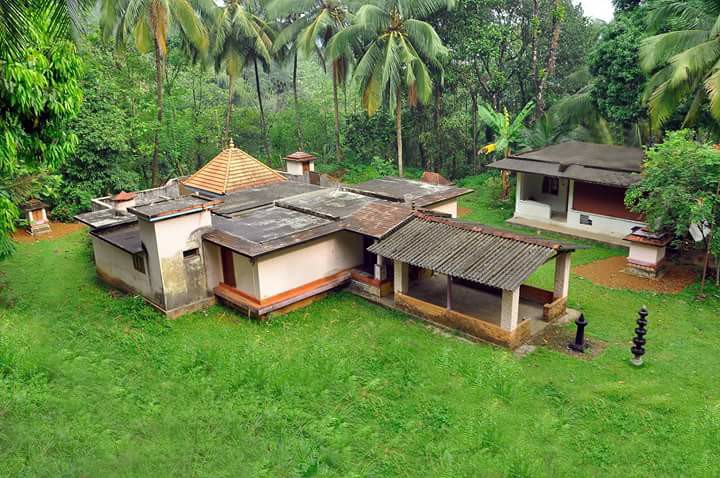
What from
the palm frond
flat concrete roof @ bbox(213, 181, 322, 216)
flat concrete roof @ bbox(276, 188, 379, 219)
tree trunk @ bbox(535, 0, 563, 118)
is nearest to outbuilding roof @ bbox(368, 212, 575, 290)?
flat concrete roof @ bbox(276, 188, 379, 219)

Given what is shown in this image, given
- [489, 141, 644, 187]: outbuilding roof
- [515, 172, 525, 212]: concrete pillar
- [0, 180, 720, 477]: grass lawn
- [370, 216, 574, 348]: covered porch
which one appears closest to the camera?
[0, 180, 720, 477]: grass lawn

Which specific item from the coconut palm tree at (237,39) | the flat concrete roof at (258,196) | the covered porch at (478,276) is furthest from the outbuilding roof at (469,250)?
the coconut palm tree at (237,39)

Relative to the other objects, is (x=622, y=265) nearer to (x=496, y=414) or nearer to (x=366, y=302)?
(x=366, y=302)

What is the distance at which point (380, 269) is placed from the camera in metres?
17.5

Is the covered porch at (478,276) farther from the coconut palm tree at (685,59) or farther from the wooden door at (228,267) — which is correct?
the coconut palm tree at (685,59)

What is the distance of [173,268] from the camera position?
16.4 metres

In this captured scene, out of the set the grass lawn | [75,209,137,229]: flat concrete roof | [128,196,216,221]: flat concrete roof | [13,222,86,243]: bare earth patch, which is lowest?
the grass lawn

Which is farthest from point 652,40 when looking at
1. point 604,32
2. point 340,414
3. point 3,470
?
point 3,470

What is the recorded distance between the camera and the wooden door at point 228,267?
56.3ft

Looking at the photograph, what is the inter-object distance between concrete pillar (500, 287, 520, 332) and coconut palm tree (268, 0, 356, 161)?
20.0 metres

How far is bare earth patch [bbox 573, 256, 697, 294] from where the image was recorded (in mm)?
18312

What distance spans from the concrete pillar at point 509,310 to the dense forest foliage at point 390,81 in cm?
866

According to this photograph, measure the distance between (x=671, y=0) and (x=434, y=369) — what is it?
17.2 meters

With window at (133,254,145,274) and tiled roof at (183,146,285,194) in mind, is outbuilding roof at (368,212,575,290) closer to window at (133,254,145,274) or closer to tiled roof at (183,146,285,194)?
window at (133,254,145,274)
